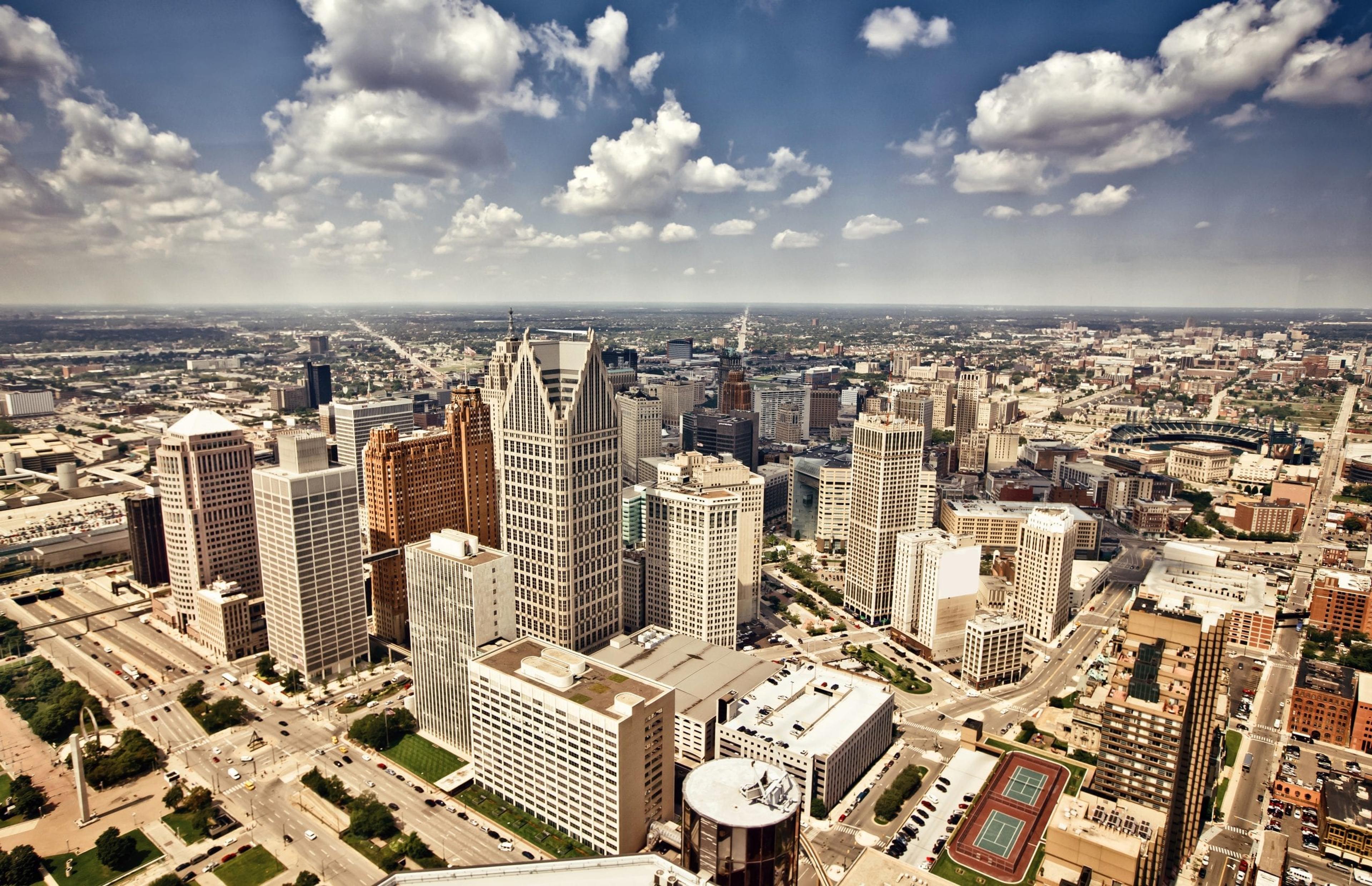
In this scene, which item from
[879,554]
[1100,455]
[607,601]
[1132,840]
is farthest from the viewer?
[1100,455]

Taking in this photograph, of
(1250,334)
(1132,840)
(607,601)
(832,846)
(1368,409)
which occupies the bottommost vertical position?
(832,846)

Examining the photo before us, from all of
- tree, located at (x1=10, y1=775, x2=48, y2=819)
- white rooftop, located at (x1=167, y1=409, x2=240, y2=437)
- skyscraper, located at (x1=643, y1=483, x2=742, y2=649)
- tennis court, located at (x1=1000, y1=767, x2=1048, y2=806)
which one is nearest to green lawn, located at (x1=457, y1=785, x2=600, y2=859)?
skyscraper, located at (x1=643, y1=483, x2=742, y2=649)

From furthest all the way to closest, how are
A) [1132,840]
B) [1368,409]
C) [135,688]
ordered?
[1368,409] → [135,688] → [1132,840]

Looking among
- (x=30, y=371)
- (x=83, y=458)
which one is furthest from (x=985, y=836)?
(x=30, y=371)

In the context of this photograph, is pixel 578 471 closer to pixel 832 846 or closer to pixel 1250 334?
pixel 832 846

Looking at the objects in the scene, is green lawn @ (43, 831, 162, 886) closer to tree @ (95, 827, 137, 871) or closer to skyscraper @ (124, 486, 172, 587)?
tree @ (95, 827, 137, 871)

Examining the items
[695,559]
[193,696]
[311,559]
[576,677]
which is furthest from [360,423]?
[576,677]

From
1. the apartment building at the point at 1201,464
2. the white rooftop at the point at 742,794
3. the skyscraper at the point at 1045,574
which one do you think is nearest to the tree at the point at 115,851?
the white rooftop at the point at 742,794

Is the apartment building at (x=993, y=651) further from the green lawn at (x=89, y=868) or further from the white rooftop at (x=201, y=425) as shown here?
the white rooftop at (x=201, y=425)
